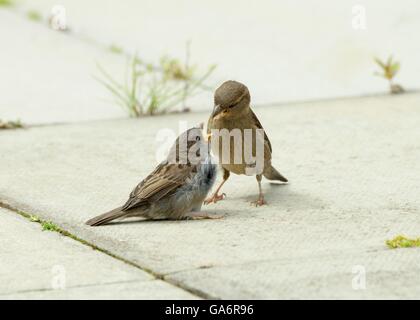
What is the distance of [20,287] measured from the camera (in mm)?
4242

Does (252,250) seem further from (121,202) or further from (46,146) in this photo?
(46,146)

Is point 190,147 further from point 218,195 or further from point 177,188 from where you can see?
point 218,195

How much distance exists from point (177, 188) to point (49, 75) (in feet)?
12.8

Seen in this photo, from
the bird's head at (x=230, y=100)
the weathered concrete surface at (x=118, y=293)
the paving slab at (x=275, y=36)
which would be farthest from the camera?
the paving slab at (x=275, y=36)

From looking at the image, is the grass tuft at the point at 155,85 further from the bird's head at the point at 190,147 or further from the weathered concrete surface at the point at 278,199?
the bird's head at the point at 190,147

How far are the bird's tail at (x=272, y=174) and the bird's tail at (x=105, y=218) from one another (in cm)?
120

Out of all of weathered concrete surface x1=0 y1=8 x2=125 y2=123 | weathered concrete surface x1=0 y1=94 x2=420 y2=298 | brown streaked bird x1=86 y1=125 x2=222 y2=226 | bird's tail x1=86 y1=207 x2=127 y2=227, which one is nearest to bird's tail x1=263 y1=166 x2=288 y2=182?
weathered concrete surface x1=0 y1=94 x2=420 y2=298

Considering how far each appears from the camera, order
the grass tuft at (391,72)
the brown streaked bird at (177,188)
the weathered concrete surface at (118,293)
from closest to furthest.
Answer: the weathered concrete surface at (118,293) < the brown streaked bird at (177,188) < the grass tuft at (391,72)

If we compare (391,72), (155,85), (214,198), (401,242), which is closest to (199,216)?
(214,198)

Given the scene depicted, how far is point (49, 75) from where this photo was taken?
898 cm

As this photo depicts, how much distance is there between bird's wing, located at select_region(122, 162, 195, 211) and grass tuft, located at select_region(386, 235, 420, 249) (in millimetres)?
1238

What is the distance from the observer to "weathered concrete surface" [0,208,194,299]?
13.6ft

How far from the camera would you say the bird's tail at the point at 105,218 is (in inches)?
205

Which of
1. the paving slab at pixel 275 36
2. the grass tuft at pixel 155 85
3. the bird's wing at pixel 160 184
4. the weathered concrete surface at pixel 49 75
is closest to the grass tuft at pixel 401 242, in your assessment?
the bird's wing at pixel 160 184
